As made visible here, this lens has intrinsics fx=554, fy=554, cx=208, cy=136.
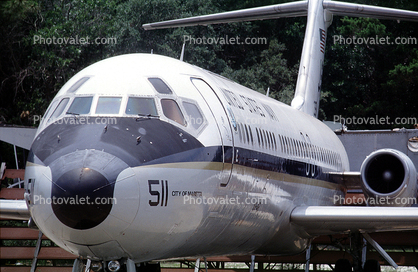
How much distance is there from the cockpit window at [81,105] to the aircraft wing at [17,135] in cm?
800

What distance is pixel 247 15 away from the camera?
50.6 ft

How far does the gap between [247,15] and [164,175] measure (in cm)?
1075

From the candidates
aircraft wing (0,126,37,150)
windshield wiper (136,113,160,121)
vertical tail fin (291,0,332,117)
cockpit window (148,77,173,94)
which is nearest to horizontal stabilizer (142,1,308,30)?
vertical tail fin (291,0,332,117)

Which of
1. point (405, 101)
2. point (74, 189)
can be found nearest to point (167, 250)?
point (74, 189)

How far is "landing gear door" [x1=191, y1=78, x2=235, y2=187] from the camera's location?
653cm

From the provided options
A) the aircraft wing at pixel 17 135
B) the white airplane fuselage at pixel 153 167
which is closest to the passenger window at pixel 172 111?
the white airplane fuselage at pixel 153 167

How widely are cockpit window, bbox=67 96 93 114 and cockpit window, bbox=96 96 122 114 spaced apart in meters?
0.12

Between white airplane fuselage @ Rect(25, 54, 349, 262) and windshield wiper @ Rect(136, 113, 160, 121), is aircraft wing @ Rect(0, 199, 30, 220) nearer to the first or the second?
white airplane fuselage @ Rect(25, 54, 349, 262)

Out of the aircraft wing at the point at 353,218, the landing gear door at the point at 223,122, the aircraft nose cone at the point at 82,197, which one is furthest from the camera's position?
the aircraft wing at the point at 353,218

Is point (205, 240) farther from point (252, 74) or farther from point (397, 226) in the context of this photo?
point (252, 74)

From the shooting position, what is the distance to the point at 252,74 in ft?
98.7

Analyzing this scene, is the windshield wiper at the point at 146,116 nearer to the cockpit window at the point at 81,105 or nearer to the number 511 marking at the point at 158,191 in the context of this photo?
the cockpit window at the point at 81,105

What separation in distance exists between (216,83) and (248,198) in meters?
1.64

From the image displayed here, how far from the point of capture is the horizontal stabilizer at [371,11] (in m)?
14.6
